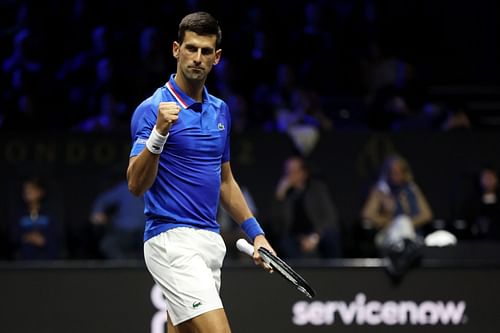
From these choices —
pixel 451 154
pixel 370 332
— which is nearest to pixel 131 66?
pixel 451 154

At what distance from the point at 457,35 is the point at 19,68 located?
16.8 ft

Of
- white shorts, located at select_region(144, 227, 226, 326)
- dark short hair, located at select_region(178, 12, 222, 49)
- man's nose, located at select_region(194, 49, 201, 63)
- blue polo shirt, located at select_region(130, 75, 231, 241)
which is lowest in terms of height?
white shorts, located at select_region(144, 227, 226, 326)

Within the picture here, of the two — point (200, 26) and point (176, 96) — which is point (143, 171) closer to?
point (176, 96)

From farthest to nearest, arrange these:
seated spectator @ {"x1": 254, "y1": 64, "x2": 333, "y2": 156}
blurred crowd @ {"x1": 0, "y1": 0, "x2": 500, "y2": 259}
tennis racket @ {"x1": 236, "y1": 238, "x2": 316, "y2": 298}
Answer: seated spectator @ {"x1": 254, "y1": 64, "x2": 333, "y2": 156}, blurred crowd @ {"x1": 0, "y1": 0, "x2": 500, "y2": 259}, tennis racket @ {"x1": 236, "y1": 238, "x2": 316, "y2": 298}

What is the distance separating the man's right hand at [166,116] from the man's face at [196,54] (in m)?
0.34

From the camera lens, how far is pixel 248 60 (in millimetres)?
10516

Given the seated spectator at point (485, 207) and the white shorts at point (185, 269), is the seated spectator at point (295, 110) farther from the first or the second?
the white shorts at point (185, 269)

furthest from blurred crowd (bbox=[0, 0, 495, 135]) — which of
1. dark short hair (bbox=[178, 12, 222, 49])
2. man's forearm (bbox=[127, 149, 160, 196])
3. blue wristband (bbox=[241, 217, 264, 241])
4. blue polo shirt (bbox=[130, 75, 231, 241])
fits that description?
man's forearm (bbox=[127, 149, 160, 196])

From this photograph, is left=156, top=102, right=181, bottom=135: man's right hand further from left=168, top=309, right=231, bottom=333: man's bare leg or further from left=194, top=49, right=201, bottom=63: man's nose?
left=168, top=309, right=231, bottom=333: man's bare leg

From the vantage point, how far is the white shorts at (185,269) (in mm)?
4074

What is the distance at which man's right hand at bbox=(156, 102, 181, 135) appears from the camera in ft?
12.1

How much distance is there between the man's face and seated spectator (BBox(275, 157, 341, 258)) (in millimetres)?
4660

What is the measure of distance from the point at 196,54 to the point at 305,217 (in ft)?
15.9

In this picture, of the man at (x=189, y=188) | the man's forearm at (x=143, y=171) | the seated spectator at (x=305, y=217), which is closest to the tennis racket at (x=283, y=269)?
the man at (x=189, y=188)
